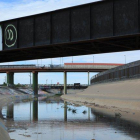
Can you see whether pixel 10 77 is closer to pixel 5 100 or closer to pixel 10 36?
pixel 5 100

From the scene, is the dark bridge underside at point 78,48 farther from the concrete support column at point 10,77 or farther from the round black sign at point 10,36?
the concrete support column at point 10,77

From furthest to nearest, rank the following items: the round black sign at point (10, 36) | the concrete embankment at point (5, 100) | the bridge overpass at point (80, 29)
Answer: the round black sign at point (10, 36)
the bridge overpass at point (80, 29)
the concrete embankment at point (5, 100)

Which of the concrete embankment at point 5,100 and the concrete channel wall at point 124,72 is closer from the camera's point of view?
the concrete embankment at point 5,100

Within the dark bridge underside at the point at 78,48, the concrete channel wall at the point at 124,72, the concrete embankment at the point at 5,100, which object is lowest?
the concrete embankment at the point at 5,100

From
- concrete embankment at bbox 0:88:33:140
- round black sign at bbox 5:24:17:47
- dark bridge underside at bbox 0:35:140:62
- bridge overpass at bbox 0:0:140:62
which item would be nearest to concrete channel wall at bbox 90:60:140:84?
dark bridge underside at bbox 0:35:140:62

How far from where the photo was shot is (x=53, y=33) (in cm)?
2261

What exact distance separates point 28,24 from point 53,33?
2662 mm

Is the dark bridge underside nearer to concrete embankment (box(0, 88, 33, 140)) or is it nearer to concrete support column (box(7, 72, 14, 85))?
concrete embankment (box(0, 88, 33, 140))

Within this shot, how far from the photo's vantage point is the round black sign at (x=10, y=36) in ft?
79.7

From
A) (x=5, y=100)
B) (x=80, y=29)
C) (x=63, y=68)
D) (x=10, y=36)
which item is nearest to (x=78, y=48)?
(x=80, y=29)

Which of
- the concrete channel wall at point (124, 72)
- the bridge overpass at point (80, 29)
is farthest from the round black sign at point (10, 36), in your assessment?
the concrete channel wall at point (124, 72)

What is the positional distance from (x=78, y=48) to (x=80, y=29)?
3.48 meters

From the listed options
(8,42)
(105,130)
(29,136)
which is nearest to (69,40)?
(8,42)

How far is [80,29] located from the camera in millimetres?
21422
